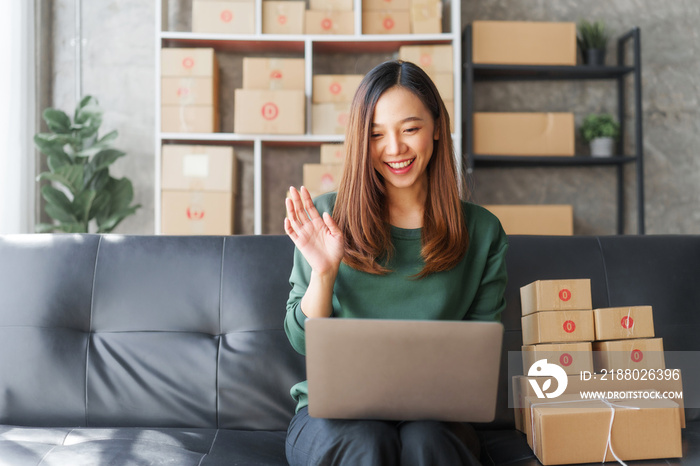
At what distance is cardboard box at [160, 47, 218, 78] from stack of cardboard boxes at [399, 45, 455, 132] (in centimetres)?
97

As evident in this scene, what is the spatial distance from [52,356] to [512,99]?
2.86 m

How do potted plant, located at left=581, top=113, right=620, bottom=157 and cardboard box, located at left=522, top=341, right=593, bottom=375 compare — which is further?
potted plant, located at left=581, top=113, right=620, bottom=157

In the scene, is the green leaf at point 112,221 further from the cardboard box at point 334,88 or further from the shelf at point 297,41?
the cardboard box at point 334,88

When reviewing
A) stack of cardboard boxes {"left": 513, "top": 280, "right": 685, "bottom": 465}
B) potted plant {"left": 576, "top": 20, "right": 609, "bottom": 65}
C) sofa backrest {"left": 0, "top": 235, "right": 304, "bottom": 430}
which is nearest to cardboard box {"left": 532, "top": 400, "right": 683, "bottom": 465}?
stack of cardboard boxes {"left": 513, "top": 280, "right": 685, "bottom": 465}

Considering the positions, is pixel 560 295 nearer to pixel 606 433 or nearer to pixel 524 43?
pixel 606 433

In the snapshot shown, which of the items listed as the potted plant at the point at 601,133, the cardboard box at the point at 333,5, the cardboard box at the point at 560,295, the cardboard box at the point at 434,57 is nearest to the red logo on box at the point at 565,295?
the cardboard box at the point at 560,295

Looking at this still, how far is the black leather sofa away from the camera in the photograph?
1542mm

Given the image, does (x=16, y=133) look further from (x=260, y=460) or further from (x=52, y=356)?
(x=260, y=460)

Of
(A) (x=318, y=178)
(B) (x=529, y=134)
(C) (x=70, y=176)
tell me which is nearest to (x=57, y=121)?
(C) (x=70, y=176)

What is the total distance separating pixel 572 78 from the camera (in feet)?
11.9

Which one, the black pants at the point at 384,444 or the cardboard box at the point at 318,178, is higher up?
the cardboard box at the point at 318,178

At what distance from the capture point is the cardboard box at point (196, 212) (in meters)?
3.11

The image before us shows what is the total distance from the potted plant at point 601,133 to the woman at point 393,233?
224 centimetres

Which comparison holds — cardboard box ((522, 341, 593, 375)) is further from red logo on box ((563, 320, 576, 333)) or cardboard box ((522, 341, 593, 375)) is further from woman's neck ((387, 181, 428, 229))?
woman's neck ((387, 181, 428, 229))
